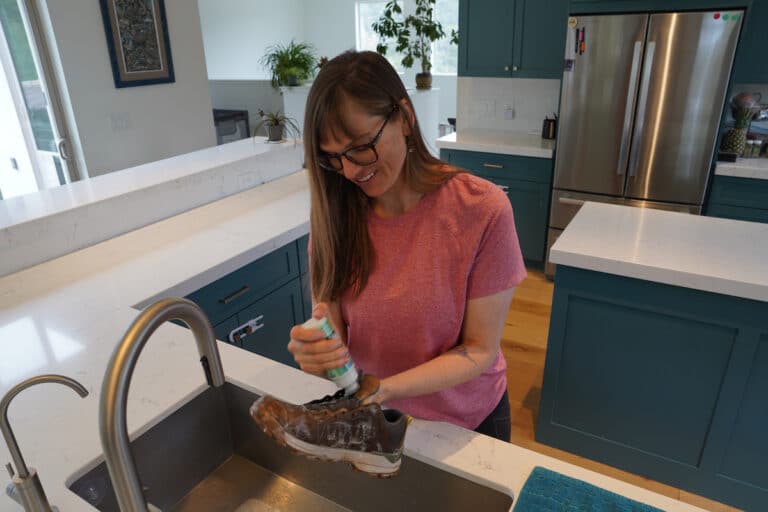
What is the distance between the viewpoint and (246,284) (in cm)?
197

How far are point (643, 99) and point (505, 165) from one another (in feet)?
3.01

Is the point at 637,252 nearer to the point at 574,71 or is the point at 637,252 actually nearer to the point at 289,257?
the point at 289,257

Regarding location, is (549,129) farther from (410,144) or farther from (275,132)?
(410,144)

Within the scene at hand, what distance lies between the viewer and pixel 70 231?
1924 millimetres

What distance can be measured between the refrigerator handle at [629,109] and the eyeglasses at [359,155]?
2595mm

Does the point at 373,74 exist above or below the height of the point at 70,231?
above

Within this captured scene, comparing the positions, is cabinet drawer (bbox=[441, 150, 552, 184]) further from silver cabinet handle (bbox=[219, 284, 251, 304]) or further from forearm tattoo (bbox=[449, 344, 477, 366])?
forearm tattoo (bbox=[449, 344, 477, 366])

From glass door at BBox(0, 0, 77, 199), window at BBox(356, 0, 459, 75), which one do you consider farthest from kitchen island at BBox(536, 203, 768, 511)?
window at BBox(356, 0, 459, 75)

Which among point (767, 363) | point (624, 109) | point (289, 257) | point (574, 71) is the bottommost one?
point (767, 363)

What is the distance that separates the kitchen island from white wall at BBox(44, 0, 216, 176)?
130 inches

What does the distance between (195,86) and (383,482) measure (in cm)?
411

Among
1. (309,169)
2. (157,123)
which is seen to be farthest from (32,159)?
(309,169)

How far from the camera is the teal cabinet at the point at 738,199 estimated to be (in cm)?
291

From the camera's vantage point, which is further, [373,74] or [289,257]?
[289,257]
